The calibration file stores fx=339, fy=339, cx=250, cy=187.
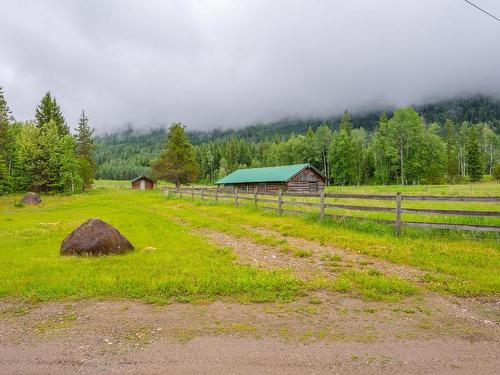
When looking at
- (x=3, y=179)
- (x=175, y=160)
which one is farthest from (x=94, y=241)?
(x=175, y=160)

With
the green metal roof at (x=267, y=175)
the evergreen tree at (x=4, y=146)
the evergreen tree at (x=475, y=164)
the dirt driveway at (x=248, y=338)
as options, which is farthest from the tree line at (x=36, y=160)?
the evergreen tree at (x=475, y=164)

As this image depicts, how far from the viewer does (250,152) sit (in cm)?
13262

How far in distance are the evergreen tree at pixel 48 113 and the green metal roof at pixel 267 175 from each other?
34.6 m

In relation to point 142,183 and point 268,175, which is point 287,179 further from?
point 142,183

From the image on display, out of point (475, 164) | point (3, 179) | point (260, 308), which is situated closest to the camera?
point (260, 308)

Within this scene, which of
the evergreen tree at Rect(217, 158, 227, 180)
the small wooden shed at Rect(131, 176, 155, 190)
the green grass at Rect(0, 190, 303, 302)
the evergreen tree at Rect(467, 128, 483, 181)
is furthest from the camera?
the evergreen tree at Rect(217, 158, 227, 180)

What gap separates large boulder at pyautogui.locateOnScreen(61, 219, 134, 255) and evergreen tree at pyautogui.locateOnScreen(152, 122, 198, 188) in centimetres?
5756

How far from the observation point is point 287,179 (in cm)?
5022

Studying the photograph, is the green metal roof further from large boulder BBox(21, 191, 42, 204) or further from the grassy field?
the grassy field

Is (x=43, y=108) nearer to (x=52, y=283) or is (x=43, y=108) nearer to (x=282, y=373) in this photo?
(x=52, y=283)

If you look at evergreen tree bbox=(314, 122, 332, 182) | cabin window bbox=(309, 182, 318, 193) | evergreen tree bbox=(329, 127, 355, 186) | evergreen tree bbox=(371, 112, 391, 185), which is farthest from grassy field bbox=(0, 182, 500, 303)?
evergreen tree bbox=(314, 122, 332, 182)

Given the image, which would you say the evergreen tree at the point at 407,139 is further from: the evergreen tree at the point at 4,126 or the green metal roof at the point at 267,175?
the evergreen tree at the point at 4,126

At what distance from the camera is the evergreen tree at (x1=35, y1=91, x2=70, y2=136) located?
64.8m

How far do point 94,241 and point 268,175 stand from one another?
45.3 meters
